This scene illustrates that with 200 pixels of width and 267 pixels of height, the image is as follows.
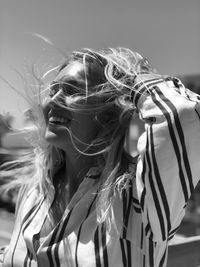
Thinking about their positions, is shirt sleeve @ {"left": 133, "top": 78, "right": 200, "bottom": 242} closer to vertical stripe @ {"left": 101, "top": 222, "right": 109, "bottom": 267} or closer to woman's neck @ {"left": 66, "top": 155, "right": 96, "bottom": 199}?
vertical stripe @ {"left": 101, "top": 222, "right": 109, "bottom": 267}

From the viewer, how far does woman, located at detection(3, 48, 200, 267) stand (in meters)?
0.97

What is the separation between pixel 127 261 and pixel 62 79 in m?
0.53

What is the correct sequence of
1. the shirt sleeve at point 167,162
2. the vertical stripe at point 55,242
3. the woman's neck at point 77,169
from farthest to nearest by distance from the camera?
the woman's neck at point 77,169 < the vertical stripe at point 55,242 < the shirt sleeve at point 167,162

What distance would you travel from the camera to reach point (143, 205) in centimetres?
→ 100

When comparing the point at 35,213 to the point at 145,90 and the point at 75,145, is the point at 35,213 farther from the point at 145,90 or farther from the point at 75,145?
the point at 145,90

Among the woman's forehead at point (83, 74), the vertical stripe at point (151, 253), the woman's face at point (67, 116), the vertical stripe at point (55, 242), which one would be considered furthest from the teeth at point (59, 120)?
A: the vertical stripe at point (151, 253)

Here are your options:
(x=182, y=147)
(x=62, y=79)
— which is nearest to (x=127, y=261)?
(x=182, y=147)

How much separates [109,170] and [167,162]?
0.24 meters

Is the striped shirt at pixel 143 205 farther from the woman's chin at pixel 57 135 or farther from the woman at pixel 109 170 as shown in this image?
the woman's chin at pixel 57 135

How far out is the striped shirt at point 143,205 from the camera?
967 millimetres

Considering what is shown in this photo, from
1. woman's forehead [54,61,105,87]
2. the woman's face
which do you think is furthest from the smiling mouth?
woman's forehead [54,61,105,87]

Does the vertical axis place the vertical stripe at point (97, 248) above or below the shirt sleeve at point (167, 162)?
below

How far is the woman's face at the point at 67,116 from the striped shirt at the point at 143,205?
0.40 ft

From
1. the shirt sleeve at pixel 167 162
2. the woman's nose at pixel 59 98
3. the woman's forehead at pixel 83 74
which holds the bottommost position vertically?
the shirt sleeve at pixel 167 162
